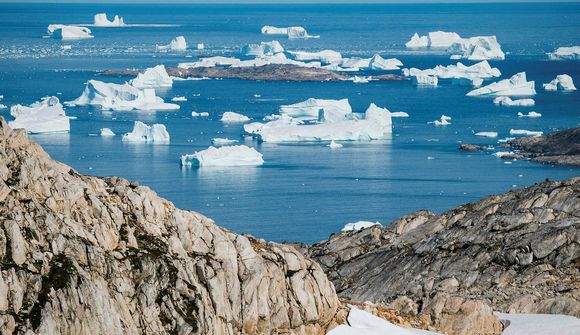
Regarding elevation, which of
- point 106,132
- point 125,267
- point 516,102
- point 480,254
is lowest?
point 106,132

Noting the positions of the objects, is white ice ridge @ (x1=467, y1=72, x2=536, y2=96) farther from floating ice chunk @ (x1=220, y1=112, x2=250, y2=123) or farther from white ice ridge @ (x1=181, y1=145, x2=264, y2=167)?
white ice ridge @ (x1=181, y1=145, x2=264, y2=167)

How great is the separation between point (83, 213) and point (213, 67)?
119m

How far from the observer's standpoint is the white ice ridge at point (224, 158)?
69.9 m

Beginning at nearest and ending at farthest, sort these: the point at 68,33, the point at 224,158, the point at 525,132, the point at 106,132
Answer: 1. the point at 224,158
2. the point at 106,132
3. the point at 525,132
4. the point at 68,33

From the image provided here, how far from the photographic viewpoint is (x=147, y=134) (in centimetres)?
8094

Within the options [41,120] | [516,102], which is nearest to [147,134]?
[41,120]

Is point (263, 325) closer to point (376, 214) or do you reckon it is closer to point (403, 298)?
point (403, 298)

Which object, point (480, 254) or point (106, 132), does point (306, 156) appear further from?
point (480, 254)

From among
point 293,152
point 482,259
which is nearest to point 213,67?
Result: point 293,152

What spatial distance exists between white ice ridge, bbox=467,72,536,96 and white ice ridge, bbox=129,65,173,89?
29563 millimetres

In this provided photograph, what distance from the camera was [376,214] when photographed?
2219 inches

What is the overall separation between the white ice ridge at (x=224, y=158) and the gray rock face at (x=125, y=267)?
50356mm

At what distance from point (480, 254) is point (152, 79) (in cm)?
8802

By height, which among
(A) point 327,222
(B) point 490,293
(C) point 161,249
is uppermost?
(C) point 161,249
